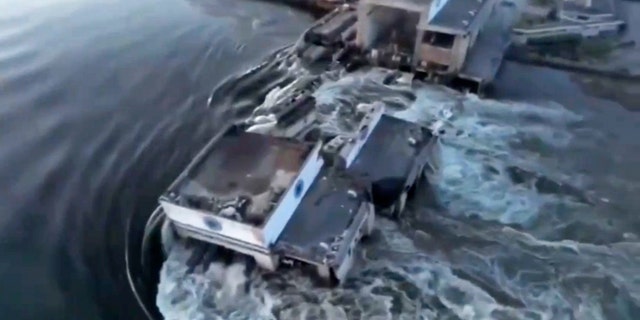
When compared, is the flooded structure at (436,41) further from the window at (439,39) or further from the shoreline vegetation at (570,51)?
the shoreline vegetation at (570,51)

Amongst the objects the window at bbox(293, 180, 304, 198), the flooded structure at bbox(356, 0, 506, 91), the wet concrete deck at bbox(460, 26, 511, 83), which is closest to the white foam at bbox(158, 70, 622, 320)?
the window at bbox(293, 180, 304, 198)

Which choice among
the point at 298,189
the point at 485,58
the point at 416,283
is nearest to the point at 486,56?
the point at 485,58

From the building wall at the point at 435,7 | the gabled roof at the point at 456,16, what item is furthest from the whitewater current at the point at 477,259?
the building wall at the point at 435,7

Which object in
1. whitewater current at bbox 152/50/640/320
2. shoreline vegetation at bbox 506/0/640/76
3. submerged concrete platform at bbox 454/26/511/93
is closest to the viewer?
whitewater current at bbox 152/50/640/320

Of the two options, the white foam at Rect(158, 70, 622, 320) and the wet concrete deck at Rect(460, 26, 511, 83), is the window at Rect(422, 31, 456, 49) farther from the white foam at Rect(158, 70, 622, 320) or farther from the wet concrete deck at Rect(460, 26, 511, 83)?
the white foam at Rect(158, 70, 622, 320)

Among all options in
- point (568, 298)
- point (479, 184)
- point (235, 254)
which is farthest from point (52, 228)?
point (568, 298)

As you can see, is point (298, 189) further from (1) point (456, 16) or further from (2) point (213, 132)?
(1) point (456, 16)

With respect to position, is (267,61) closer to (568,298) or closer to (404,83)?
(404,83)
